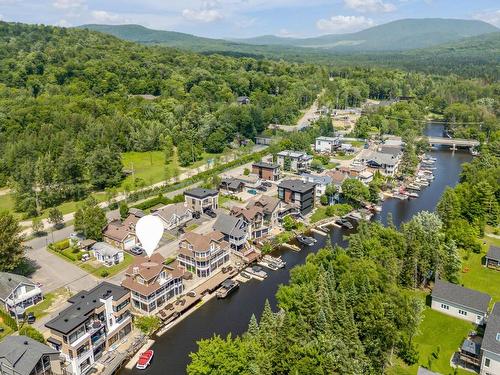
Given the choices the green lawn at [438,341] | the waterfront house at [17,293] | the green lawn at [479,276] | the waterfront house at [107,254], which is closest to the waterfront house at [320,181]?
the green lawn at [479,276]

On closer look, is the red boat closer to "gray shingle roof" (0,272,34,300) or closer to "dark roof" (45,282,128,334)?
"dark roof" (45,282,128,334)

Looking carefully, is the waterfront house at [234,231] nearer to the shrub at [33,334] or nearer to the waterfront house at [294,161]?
the shrub at [33,334]

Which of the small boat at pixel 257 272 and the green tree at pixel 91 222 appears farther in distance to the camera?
the green tree at pixel 91 222

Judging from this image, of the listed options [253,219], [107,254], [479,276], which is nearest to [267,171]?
[253,219]

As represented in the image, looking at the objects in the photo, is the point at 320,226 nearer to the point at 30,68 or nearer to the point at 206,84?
the point at 206,84

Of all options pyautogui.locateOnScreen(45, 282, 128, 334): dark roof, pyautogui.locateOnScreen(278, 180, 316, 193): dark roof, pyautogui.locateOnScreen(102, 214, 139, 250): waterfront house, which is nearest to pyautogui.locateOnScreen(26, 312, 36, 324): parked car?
pyautogui.locateOnScreen(45, 282, 128, 334): dark roof

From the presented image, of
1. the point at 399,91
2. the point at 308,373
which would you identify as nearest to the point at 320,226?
the point at 308,373

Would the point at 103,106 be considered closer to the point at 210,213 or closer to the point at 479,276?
the point at 210,213
